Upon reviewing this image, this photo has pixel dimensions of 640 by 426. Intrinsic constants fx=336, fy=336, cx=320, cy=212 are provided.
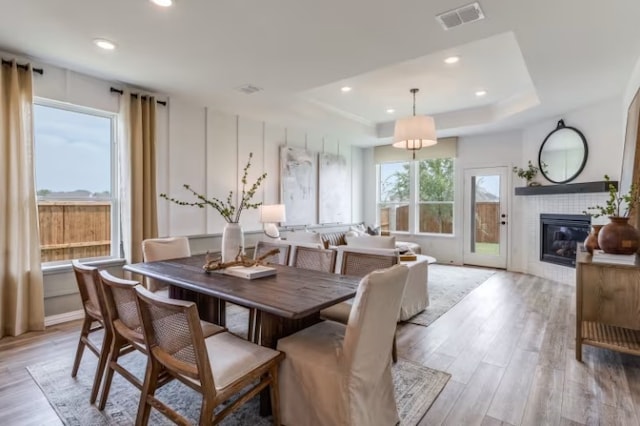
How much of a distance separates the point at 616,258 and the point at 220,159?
4.52 metres

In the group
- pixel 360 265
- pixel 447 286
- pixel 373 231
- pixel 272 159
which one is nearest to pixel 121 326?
pixel 360 265

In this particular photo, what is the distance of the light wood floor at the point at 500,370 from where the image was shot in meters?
1.97

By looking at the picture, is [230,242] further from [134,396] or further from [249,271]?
[134,396]

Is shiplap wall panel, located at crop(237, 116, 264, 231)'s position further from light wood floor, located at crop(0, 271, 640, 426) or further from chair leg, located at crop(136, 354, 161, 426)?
chair leg, located at crop(136, 354, 161, 426)

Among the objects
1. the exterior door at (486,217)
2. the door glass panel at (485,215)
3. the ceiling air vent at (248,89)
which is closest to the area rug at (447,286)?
the exterior door at (486,217)

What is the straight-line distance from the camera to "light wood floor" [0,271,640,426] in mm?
1967

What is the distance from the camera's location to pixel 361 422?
1598mm

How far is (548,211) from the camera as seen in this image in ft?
18.0

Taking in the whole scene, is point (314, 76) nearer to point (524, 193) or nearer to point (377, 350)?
point (377, 350)

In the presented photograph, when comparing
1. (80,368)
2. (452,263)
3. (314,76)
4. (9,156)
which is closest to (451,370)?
(80,368)

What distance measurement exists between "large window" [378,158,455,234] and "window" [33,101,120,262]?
548 centimetres

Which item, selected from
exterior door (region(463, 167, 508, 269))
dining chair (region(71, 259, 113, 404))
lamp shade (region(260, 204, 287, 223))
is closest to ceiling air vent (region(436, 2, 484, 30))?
dining chair (region(71, 259, 113, 404))

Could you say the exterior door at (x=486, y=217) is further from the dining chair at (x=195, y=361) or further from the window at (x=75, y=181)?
the window at (x=75, y=181)

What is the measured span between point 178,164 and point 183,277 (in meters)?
2.56
